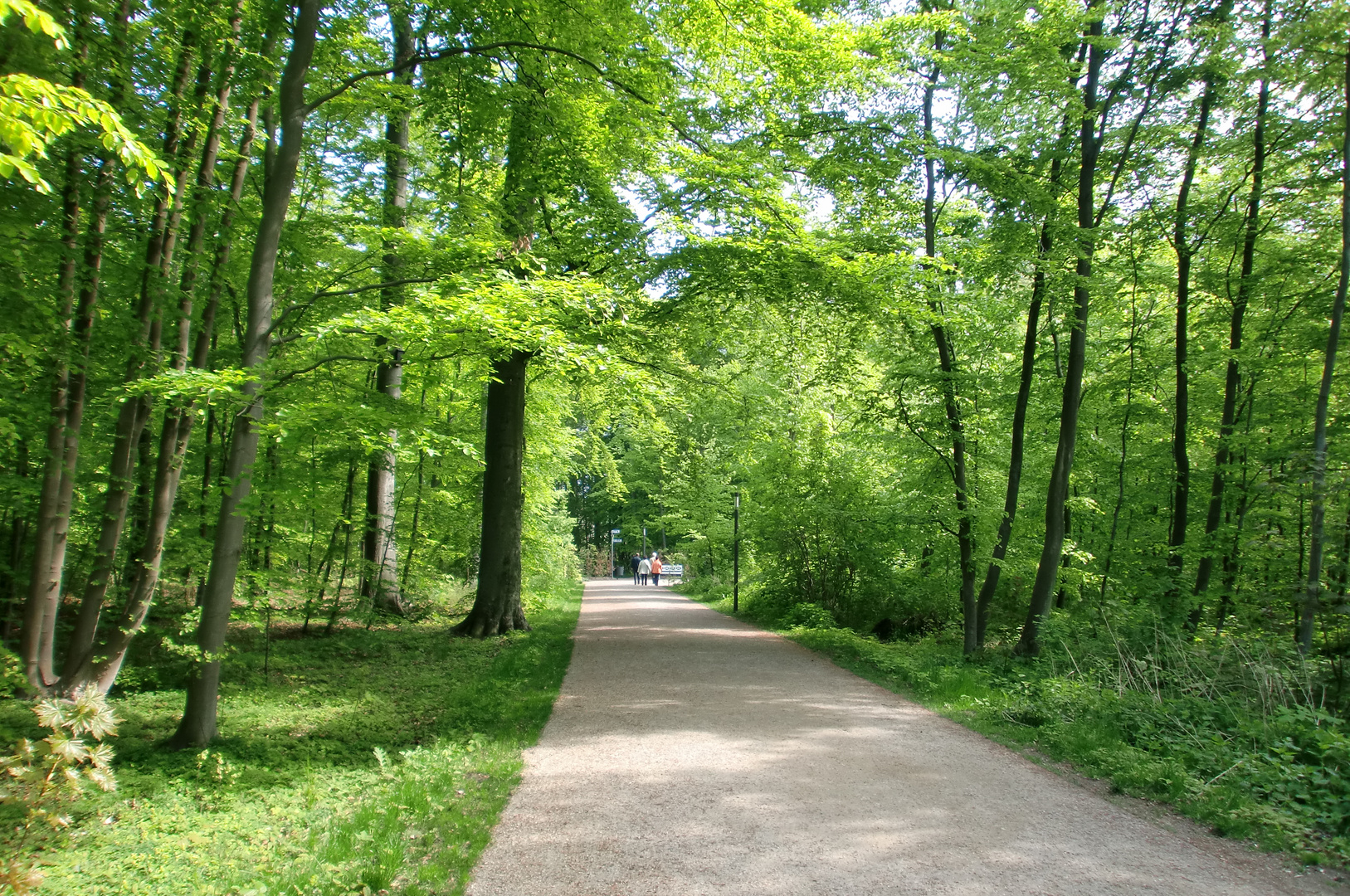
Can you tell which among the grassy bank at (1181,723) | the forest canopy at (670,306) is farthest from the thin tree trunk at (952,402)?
the grassy bank at (1181,723)

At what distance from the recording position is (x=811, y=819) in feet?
15.2

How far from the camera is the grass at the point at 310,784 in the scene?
3.88 m

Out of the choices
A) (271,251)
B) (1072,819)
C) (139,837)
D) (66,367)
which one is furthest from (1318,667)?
(66,367)

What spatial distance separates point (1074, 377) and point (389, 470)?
10.5m

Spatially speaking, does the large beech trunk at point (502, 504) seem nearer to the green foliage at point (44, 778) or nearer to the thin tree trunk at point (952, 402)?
the thin tree trunk at point (952, 402)

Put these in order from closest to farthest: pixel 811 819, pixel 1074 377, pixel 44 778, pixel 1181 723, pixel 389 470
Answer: pixel 44 778, pixel 811 819, pixel 1181 723, pixel 389 470, pixel 1074 377

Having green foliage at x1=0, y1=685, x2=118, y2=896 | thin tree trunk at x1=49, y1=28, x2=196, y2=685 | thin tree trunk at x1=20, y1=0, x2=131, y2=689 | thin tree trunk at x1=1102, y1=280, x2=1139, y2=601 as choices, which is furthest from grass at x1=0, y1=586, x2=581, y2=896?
thin tree trunk at x1=1102, y1=280, x2=1139, y2=601

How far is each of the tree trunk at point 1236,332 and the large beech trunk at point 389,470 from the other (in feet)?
41.4

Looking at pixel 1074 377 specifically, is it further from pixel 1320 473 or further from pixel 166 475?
pixel 166 475

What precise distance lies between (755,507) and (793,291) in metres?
7.88

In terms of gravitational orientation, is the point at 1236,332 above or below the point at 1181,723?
above

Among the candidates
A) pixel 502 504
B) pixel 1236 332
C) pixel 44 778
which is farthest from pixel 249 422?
pixel 1236 332

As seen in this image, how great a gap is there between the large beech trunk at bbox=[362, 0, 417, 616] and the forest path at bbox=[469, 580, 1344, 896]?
5.06 m

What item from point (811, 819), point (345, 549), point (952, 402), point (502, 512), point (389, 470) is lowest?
point (811, 819)
